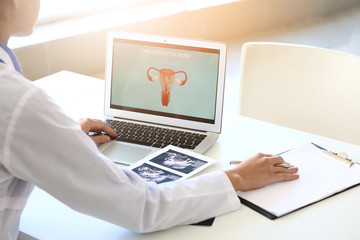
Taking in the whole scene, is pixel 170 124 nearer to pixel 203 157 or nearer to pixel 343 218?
pixel 203 157

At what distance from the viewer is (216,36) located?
4676mm

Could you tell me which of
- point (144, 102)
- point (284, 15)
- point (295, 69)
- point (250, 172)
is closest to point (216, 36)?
point (284, 15)

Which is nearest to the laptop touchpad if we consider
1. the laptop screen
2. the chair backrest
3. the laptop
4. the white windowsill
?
the laptop

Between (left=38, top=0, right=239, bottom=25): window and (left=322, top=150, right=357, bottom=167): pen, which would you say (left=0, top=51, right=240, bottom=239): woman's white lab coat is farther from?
(left=38, top=0, right=239, bottom=25): window

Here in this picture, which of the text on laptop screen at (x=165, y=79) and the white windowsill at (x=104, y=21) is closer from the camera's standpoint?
the text on laptop screen at (x=165, y=79)

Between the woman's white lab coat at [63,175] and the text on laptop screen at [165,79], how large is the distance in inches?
19.6

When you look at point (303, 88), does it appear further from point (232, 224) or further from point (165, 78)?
point (232, 224)

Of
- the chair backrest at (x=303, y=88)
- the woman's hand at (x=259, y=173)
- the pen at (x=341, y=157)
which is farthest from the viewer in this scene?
the chair backrest at (x=303, y=88)

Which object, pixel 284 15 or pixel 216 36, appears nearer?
pixel 216 36

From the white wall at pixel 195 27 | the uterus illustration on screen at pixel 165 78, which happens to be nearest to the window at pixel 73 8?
the white wall at pixel 195 27

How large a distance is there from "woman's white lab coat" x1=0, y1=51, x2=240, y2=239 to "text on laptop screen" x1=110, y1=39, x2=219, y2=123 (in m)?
0.50

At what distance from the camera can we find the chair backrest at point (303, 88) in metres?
1.88

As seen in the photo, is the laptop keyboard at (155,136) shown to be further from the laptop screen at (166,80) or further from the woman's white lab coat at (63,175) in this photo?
the woman's white lab coat at (63,175)

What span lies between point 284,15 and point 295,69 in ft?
11.3
